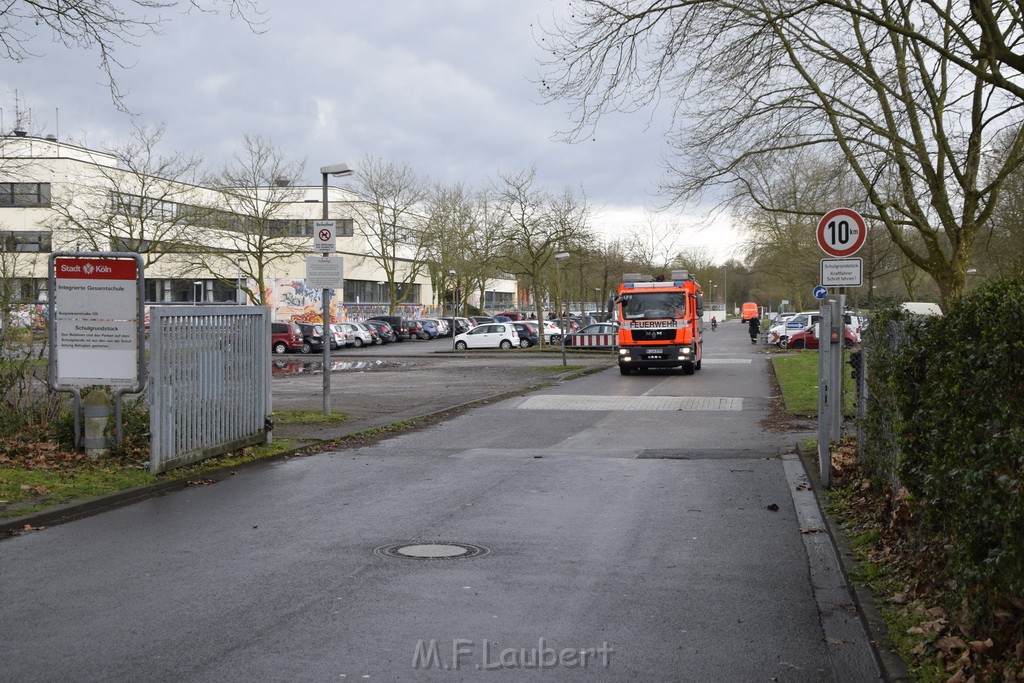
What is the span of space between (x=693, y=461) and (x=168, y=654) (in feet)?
28.8

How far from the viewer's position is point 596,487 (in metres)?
11.1

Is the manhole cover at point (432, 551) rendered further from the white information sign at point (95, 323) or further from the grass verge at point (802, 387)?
the grass verge at point (802, 387)

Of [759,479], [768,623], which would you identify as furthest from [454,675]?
[759,479]

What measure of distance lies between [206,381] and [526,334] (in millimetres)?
47873

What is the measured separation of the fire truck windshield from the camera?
32.7 metres

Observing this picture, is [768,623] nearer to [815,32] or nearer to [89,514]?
[89,514]

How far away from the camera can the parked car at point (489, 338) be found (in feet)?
188

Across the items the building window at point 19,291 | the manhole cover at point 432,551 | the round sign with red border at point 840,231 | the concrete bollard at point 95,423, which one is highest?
the round sign with red border at point 840,231

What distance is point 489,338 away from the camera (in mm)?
57344

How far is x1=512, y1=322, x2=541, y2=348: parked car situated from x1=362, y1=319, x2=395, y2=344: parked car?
38.2 feet

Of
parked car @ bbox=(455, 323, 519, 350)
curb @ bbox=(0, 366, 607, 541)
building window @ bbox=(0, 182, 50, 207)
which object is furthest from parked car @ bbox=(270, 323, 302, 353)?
curb @ bbox=(0, 366, 607, 541)

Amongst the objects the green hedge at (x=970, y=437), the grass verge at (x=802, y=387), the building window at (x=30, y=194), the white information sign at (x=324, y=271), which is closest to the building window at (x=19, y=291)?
the white information sign at (x=324, y=271)

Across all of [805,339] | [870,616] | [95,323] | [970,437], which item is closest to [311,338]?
[805,339]

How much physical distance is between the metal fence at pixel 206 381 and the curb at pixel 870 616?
22.1 ft
